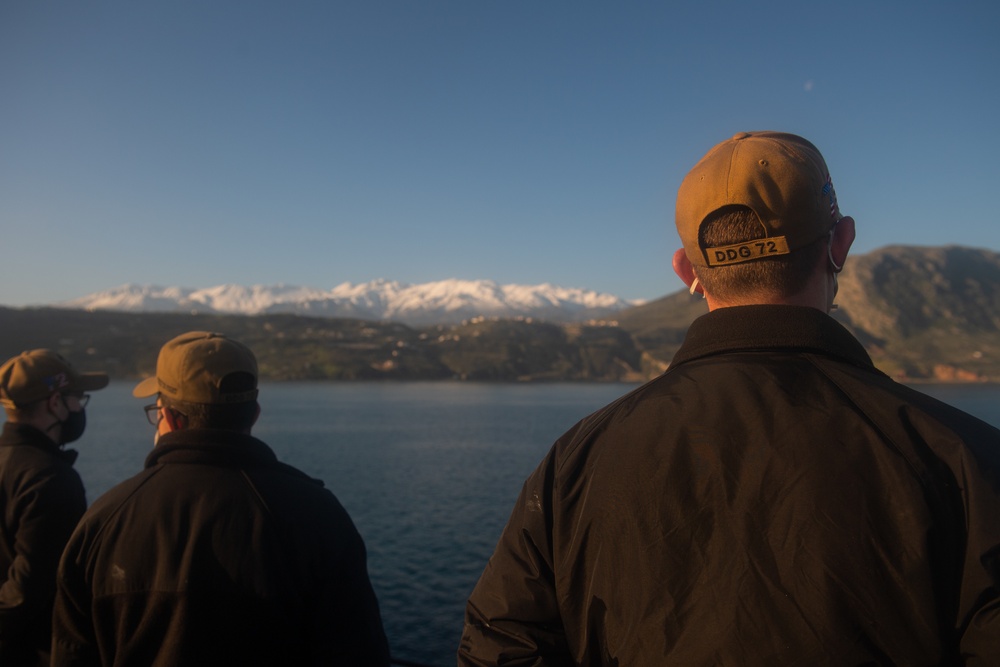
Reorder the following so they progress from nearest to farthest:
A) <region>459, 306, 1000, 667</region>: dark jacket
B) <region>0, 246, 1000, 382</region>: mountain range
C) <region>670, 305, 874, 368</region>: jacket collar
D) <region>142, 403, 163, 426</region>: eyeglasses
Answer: <region>459, 306, 1000, 667</region>: dark jacket < <region>670, 305, 874, 368</region>: jacket collar < <region>142, 403, 163, 426</region>: eyeglasses < <region>0, 246, 1000, 382</region>: mountain range

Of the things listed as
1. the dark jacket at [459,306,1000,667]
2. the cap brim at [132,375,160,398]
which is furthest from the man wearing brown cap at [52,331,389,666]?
the dark jacket at [459,306,1000,667]

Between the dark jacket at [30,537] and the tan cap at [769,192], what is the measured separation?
14.4 ft

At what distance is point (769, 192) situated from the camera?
1994mm

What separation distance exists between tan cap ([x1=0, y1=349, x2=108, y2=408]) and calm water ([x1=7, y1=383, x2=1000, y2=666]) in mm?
14848

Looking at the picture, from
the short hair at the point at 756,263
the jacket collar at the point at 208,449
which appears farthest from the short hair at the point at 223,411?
the short hair at the point at 756,263

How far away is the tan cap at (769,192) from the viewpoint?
200 cm

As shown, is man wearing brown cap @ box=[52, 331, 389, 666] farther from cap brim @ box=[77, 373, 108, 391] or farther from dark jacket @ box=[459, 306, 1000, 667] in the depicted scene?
cap brim @ box=[77, 373, 108, 391]

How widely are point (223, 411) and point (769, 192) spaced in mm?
3016

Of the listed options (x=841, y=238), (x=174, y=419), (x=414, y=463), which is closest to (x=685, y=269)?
(x=841, y=238)

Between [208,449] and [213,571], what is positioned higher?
[208,449]

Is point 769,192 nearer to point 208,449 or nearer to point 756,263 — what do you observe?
point 756,263

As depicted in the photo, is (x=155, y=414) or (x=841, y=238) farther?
(x=155, y=414)

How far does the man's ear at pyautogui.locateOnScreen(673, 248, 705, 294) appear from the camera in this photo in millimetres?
2371

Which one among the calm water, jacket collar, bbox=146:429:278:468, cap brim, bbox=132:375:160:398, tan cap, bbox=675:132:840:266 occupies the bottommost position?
the calm water
